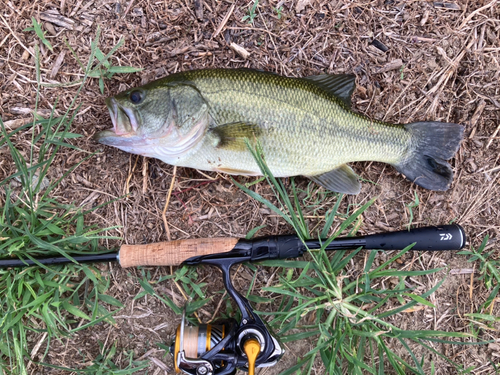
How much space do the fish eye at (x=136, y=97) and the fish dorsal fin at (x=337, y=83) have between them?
53.3 inches

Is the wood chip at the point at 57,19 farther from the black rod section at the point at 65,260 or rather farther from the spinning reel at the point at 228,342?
the spinning reel at the point at 228,342

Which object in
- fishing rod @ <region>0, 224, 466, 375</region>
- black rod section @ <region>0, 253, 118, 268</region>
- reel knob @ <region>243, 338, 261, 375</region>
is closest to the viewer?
reel knob @ <region>243, 338, 261, 375</region>

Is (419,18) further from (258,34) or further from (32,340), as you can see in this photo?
(32,340)

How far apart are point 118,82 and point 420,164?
2609mm

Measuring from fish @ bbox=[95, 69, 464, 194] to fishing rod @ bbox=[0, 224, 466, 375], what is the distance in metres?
0.47

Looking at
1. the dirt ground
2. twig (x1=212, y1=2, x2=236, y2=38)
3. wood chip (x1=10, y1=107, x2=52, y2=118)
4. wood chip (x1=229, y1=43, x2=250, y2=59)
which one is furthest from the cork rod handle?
twig (x1=212, y1=2, x2=236, y2=38)

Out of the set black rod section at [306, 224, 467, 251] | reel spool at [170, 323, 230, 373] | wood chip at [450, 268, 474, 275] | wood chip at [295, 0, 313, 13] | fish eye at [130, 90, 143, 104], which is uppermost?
wood chip at [295, 0, 313, 13]

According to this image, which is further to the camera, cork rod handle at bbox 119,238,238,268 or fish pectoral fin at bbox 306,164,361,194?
fish pectoral fin at bbox 306,164,361,194

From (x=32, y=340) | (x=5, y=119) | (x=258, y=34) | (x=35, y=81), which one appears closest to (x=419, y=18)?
(x=258, y=34)

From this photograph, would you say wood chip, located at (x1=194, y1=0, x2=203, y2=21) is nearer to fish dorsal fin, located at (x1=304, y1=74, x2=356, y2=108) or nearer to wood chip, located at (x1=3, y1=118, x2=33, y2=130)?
fish dorsal fin, located at (x1=304, y1=74, x2=356, y2=108)

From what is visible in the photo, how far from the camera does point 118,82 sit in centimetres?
278

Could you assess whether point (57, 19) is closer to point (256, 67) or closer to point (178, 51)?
point (178, 51)

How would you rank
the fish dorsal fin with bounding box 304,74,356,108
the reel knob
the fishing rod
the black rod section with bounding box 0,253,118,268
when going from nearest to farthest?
the reel knob, the fishing rod, the black rod section with bounding box 0,253,118,268, the fish dorsal fin with bounding box 304,74,356,108

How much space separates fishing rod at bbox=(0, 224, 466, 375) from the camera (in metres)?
2.35
